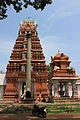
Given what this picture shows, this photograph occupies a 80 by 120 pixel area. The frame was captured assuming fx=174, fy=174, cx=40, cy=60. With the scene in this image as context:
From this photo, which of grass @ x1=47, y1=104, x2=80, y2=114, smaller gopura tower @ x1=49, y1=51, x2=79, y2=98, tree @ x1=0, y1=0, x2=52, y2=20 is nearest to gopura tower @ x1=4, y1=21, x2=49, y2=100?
smaller gopura tower @ x1=49, y1=51, x2=79, y2=98

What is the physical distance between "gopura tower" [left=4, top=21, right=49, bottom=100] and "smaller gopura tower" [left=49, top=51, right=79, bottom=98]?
5.72 meters

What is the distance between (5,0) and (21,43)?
29030 mm

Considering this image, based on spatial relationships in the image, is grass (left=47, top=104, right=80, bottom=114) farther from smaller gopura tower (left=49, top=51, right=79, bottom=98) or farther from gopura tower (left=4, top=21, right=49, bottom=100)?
gopura tower (left=4, top=21, right=49, bottom=100)

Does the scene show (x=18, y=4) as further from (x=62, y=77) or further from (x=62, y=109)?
(x=62, y=77)

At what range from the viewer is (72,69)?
29500mm

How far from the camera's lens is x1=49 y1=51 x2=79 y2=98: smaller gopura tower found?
28203 millimetres

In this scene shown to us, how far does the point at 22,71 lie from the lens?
36.2m

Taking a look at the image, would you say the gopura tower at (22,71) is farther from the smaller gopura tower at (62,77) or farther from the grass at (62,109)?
the grass at (62,109)

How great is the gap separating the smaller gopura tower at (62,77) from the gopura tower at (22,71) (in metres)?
5.72

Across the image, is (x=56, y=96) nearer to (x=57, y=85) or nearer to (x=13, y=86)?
(x=57, y=85)

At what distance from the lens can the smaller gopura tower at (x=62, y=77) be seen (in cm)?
2820

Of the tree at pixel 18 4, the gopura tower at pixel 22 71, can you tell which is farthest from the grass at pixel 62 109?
the gopura tower at pixel 22 71

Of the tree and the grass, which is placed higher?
the tree

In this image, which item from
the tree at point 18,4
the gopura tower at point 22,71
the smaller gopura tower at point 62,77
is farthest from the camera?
the gopura tower at point 22,71
